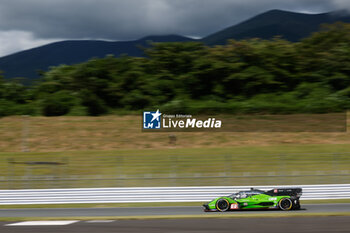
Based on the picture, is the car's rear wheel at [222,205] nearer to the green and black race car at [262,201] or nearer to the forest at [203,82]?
the green and black race car at [262,201]

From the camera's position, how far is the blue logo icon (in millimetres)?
26172

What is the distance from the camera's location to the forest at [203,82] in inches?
1246

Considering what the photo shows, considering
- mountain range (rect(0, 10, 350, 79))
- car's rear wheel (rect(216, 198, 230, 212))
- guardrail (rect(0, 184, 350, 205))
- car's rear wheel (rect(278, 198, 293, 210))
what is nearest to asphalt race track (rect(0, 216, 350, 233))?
car's rear wheel (rect(278, 198, 293, 210))

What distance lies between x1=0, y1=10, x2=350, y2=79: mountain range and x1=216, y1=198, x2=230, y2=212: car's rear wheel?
77.2 metres

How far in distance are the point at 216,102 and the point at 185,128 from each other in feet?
23.4

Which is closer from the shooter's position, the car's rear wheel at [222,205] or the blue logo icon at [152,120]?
the car's rear wheel at [222,205]

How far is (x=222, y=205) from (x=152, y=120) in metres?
14.7

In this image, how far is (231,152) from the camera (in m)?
21.4

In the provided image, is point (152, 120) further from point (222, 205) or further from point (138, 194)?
point (222, 205)

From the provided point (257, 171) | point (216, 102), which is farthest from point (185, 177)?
point (216, 102)

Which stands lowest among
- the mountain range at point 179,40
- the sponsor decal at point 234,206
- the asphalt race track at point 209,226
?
the asphalt race track at point 209,226

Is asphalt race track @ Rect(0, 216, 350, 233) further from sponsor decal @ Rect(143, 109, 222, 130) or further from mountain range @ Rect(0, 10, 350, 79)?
mountain range @ Rect(0, 10, 350, 79)

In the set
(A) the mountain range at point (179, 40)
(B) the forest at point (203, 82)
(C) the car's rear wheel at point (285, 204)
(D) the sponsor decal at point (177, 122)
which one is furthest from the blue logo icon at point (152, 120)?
(A) the mountain range at point (179, 40)

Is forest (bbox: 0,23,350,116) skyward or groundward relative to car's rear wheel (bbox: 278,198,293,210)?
skyward
